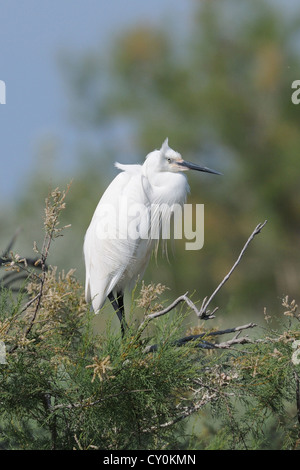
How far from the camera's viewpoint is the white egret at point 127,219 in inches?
75.0

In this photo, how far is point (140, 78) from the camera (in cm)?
537

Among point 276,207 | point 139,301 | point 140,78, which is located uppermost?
point 140,78

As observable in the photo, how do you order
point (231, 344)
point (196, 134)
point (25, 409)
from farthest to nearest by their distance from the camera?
point (196, 134) < point (231, 344) < point (25, 409)

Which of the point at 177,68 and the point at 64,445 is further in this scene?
the point at 177,68

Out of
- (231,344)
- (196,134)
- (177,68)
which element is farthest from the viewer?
(177,68)

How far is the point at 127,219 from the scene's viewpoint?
1.92 metres

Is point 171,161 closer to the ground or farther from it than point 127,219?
farther from it

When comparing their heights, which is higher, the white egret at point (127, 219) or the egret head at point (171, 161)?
the egret head at point (171, 161)

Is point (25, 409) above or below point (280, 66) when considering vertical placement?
below

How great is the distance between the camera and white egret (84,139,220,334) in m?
1.91

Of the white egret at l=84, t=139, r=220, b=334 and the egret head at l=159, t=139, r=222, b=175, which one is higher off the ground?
the egret head at l=159, t=139, r=222, b=175
